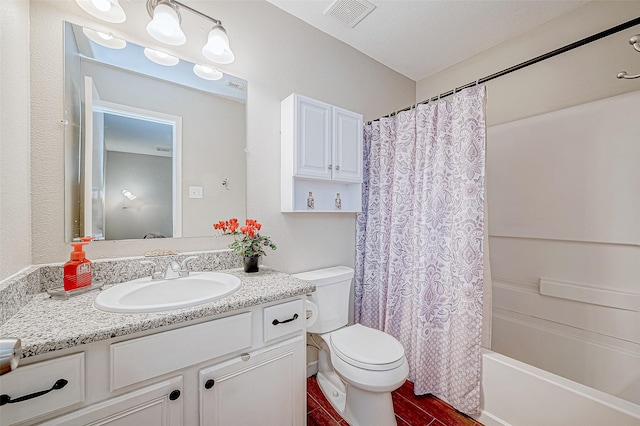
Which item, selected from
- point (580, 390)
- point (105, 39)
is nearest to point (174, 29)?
point (105, 39)

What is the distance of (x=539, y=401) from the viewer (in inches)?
48.2

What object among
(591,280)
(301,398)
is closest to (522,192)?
(591,280)

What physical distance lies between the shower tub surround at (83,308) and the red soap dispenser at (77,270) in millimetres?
55

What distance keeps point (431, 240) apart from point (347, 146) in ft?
2.78

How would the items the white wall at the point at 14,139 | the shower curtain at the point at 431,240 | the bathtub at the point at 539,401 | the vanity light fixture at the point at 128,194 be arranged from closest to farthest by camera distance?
the white wall at the point at 14,139 < the bathtub at the point at 539,401 < the vanity light fixture at the point at 128,194 < the shower curtain at the point at 431,240

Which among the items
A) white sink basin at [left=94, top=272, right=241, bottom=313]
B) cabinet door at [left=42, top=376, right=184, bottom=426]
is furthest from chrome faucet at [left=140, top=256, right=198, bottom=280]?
cabinet door at [left=42, top=376, right=184, bottom=426]

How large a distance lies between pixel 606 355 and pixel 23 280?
2921 mm

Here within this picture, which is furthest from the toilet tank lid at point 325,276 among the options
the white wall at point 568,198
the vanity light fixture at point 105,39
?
the vanity light fixture at point 105,39

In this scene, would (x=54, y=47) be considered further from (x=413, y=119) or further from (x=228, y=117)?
(x=413, y=119)

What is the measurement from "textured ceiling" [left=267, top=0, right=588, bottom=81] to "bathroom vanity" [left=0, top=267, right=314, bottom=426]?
1.84 meters

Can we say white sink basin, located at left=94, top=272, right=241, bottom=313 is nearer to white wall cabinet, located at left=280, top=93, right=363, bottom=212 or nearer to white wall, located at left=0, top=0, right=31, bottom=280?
white wall, located at left=0, top=0, right=31, bottom=280

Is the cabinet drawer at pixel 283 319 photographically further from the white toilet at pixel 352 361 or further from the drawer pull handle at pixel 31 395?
the drawer pull handle at pixel 31 395

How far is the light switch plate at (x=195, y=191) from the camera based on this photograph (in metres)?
1.35

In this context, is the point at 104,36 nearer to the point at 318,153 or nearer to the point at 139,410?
the point at 318,153
